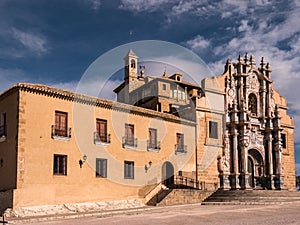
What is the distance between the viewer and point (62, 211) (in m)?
21.2

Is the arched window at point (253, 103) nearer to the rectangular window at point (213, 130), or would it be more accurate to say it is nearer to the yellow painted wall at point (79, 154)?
the rectangular window at point (213, 130)

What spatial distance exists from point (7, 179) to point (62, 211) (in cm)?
327

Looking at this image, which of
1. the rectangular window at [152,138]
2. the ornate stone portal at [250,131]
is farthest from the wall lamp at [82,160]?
the ornate stone portal at [250,131]

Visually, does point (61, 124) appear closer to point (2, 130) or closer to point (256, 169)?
point (2, 130)

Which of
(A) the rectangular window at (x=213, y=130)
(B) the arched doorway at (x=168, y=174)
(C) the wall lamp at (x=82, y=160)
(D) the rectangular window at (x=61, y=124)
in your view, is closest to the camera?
(D) the rectangular window at (x=61, y=124)

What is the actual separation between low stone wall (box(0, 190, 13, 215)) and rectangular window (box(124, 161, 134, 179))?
7.46 m

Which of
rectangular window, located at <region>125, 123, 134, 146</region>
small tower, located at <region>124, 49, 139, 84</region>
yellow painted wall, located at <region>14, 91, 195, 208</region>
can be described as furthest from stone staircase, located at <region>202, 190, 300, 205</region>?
small tower, located at <region>124, 49, 139, 84</region>

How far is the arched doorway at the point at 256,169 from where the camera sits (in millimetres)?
33106

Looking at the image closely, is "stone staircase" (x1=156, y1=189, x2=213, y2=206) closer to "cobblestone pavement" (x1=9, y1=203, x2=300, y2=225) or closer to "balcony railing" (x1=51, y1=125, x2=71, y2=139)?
"cobblestone pavement" (x1=9, y1=203, x2=300, y2=225)

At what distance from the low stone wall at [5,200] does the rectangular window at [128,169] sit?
24.5ft

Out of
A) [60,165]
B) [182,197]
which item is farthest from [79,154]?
[182,197]

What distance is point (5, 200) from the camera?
20.3m

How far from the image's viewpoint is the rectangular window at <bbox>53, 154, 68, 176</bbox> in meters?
21.9

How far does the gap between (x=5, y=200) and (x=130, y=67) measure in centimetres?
2503
